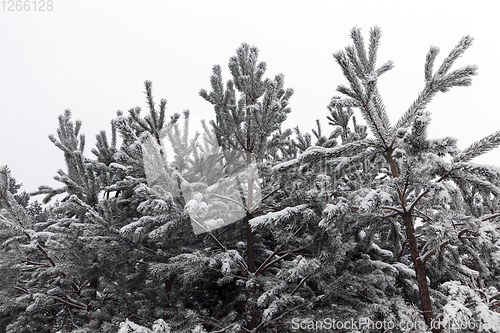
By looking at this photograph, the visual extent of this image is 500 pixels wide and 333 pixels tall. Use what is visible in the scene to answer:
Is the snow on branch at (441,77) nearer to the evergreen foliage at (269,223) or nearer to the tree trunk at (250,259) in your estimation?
the evergreen foliage at (269,223)

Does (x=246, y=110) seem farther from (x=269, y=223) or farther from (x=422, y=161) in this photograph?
(x=422, y=161)

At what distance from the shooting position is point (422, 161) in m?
2.32

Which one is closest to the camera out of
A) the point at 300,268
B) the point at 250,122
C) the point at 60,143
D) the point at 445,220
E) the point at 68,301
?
the point at 445,220

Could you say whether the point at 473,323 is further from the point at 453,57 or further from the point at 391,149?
the point at 453,57

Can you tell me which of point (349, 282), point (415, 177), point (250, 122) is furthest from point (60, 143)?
point (415, 177)

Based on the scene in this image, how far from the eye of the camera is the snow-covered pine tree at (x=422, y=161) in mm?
2254

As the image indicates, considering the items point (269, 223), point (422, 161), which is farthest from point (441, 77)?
point (269, 223)

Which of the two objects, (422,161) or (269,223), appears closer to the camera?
(422,161)

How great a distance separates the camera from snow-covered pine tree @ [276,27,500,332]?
7.39 ft

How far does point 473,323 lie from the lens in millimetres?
2201

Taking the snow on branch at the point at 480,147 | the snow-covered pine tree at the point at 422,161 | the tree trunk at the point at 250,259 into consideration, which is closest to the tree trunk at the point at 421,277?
the snow-covered pine tree at the point at 422,161

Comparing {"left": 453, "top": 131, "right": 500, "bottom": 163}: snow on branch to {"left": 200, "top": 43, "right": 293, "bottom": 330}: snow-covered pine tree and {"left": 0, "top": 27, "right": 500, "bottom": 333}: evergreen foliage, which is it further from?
{"left": 200, "top": 43, "right": 293, "bottom": 330}: snow-covered pine tree

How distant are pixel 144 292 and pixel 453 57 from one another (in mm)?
4966

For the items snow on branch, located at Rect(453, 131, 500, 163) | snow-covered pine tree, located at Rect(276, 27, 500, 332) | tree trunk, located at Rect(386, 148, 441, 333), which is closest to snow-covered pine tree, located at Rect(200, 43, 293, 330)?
snow-covered pine tree, located at Rect(276, 27, 500, 332)
